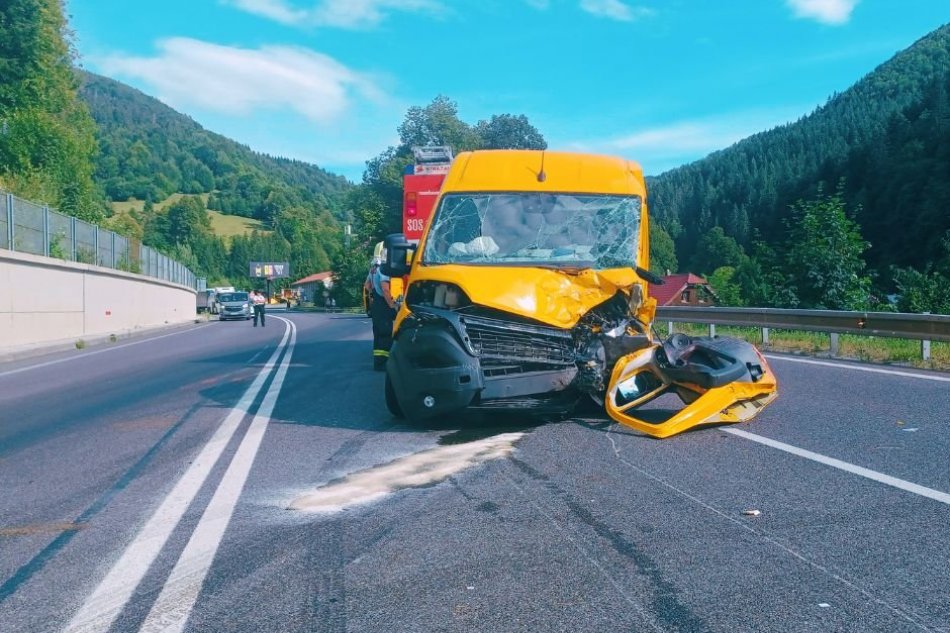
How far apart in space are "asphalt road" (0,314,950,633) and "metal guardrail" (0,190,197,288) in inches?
592

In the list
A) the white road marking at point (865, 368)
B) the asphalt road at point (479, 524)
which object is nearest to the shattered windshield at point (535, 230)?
the asphalt road at point (479, 524)

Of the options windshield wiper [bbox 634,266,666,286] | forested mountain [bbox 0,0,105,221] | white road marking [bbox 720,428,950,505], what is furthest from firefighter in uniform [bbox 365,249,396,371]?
forested mountain [bbox 0,0,105,221]

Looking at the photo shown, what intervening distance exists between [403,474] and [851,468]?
113 inches

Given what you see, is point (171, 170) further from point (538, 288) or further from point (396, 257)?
point (538, 288)

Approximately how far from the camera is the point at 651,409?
8.08 m

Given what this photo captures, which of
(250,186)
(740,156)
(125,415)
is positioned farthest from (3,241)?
(250,186)

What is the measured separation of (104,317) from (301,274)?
A: 143 meters

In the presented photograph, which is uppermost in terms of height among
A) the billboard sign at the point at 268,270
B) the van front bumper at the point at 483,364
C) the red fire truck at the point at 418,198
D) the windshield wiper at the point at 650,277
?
the billboard sign at the point at 268,270

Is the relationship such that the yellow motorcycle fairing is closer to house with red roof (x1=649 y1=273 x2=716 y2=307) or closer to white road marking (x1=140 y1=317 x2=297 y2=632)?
house with red roof (x1=649 y1=273 x2=716 y2=307)

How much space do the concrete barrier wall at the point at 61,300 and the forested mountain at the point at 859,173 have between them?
61.1ft

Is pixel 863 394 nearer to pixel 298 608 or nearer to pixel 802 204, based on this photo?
pixel 298 608

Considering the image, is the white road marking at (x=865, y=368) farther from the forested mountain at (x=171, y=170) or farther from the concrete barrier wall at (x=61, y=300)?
the forested mountain at (x=171, y=170)

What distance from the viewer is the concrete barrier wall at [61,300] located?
2080 centimetres

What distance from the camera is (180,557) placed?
13.5 ft
